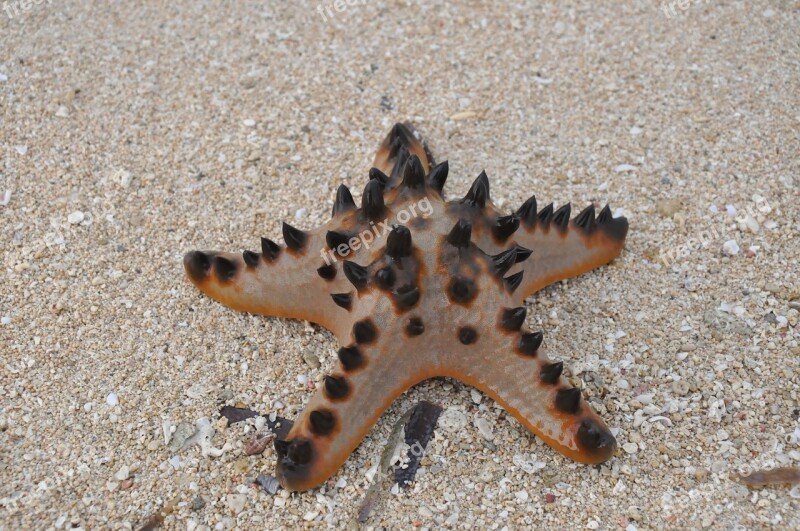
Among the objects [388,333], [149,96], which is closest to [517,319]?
[388,333]

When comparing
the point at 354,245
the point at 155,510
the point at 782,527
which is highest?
the point at 354,245

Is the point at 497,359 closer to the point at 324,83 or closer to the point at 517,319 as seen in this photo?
the point at 517,319

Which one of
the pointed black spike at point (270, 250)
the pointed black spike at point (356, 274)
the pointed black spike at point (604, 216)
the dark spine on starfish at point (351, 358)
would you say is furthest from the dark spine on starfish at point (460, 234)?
the pointed black spike at point (604, 216)

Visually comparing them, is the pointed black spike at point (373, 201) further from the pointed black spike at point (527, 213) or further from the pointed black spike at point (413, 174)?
the pointed black spike at point (527, 213)

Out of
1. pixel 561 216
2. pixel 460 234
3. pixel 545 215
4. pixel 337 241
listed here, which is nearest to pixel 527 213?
pixel 545 215

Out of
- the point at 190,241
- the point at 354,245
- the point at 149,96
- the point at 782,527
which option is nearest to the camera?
the point at 782,527
